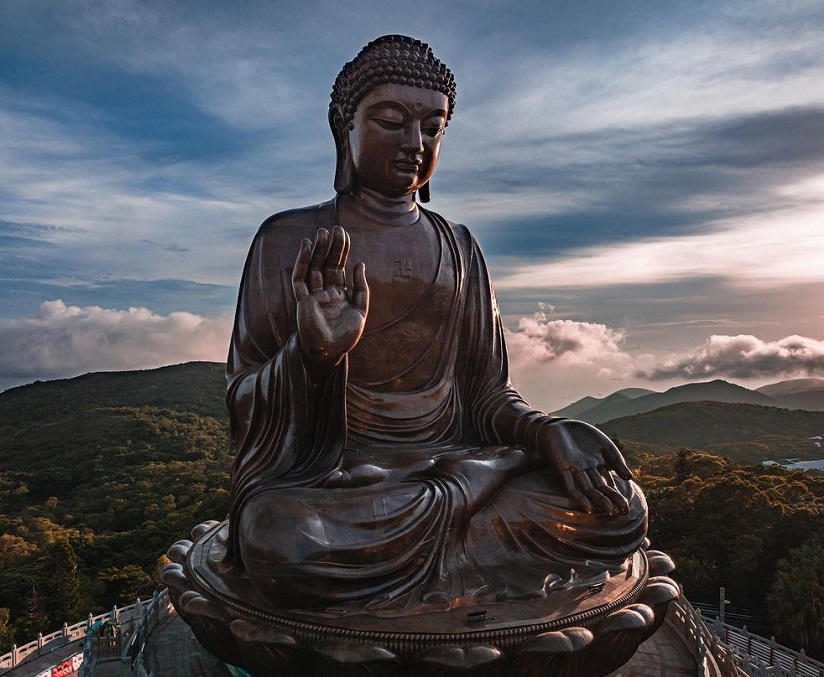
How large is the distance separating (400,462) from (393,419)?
22.2 inches

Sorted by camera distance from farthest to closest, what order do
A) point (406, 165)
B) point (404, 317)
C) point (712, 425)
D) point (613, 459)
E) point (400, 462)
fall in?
point (712, 425), point (404, 317), point (406, 165), point (400, 462), point (613, 459)

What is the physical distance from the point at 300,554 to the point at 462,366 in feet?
8.50

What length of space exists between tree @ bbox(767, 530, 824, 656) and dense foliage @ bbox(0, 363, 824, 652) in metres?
0.02

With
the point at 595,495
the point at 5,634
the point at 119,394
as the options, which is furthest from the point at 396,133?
the point at 119,394

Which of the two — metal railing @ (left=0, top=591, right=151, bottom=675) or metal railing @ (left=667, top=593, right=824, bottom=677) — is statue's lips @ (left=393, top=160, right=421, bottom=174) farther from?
metal railing @ (left=0, top=591, right=151, bottom=675)

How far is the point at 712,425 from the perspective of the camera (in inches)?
1420

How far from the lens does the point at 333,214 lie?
631 centimetres

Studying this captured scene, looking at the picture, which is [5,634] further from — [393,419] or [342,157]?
[342,157]

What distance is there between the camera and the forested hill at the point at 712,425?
34375 mm

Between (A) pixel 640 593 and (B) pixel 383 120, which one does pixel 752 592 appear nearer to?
(A) pixel 640 593

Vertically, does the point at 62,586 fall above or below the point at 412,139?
below

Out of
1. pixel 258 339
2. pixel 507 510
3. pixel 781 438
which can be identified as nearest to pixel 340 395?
pixel 258 339

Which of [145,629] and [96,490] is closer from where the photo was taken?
[145,629]

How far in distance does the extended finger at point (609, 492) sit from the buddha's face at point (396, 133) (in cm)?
285
